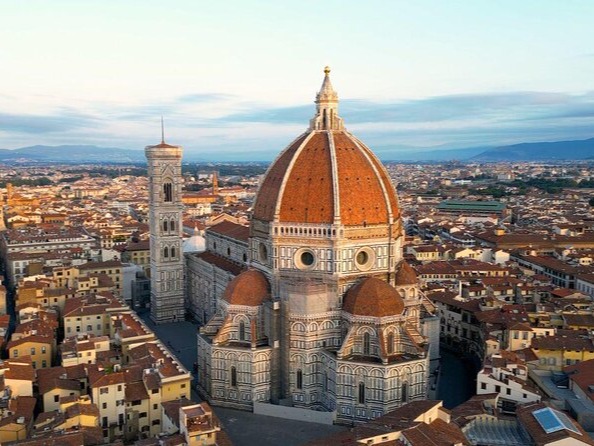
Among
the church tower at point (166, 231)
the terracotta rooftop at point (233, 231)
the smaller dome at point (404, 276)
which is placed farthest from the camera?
the church tower at point (166, 231)

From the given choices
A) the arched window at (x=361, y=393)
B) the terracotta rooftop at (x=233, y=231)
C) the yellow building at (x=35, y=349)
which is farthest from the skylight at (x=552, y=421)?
the yellow building at (x=35, y=349)

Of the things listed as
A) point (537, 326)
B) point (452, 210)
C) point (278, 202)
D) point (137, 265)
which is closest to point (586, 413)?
point (537, 326)

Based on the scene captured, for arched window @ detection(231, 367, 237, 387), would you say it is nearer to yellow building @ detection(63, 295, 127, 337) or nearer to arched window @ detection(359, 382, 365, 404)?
arched window @ detection(359, 382, 365, 404)

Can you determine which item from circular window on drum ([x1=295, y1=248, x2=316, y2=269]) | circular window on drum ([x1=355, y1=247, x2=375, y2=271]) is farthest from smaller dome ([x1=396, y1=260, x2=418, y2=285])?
circular window on drum ([x1=295, y1=248, x2=316, y2=269])

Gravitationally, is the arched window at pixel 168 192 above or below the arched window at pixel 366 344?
above

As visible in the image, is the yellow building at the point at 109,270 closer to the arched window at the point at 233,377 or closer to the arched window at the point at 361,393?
the arched window at the point at 233,377

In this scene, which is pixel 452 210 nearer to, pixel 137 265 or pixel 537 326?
pixel 137 265
